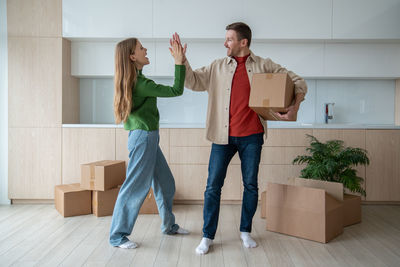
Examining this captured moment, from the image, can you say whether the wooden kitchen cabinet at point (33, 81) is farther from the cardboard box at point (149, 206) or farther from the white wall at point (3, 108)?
the cardboard box at point (149, 206)

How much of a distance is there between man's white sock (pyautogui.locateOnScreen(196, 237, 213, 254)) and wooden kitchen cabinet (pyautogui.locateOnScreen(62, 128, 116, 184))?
158 centimetres

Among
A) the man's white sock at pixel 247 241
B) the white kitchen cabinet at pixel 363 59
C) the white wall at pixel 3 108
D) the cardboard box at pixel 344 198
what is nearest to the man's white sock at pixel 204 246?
the man's white sock at pixel 247 241

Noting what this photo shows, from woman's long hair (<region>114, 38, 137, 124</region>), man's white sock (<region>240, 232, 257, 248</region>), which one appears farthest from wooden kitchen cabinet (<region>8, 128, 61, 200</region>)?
man's white sock (<region>240, 232, 257, 248</region>)

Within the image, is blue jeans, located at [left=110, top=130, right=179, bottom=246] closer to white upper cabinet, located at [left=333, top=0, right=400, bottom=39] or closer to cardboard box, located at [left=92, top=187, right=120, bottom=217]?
cardboard box, located at [left=92, top=187, right=120, bottom=217]

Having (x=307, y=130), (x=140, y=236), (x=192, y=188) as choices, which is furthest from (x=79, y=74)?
(x=307, y=130)

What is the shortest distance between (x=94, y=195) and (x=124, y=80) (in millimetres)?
1306

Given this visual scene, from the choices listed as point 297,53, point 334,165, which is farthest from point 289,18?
point 334,165

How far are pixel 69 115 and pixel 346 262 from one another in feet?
9.54

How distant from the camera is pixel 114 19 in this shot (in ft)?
11.6

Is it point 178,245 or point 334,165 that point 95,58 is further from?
point 334,165

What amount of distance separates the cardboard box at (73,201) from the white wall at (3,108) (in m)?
0.75

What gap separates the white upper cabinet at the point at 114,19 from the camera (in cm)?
354

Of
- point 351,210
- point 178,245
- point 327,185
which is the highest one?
point 327,185

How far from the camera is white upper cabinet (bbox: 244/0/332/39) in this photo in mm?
3506
